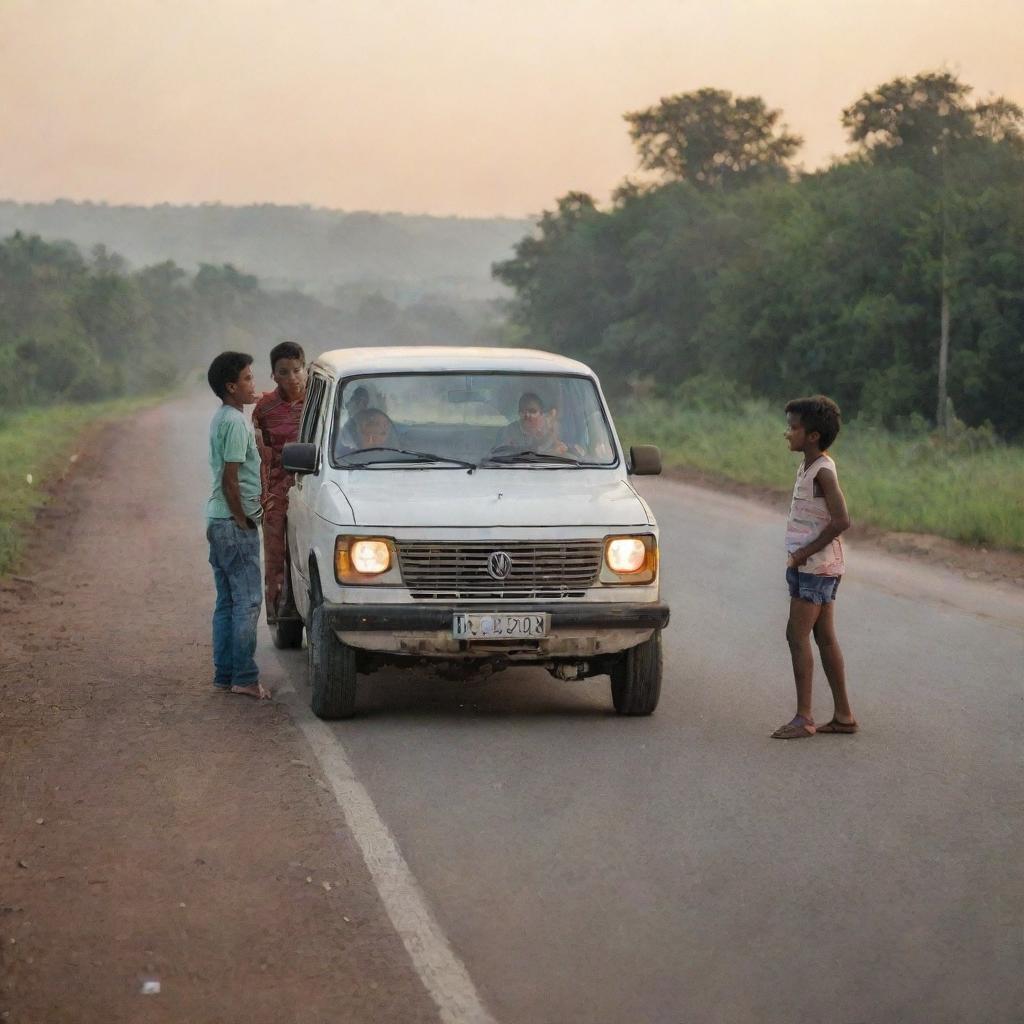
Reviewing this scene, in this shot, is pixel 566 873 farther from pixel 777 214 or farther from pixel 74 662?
pixel 777 214

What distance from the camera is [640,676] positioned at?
8.09m

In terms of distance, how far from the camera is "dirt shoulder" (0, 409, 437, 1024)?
4547mm

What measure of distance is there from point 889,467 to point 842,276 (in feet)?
49.7

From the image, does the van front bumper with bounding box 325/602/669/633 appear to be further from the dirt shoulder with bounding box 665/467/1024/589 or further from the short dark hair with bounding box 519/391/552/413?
the dirt shoulder with bounding box 665/467/1024/589

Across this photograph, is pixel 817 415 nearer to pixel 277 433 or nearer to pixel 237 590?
pixel 237 590

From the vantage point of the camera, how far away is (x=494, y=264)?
214 feet

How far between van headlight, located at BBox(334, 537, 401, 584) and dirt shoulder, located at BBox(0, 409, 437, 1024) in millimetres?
827

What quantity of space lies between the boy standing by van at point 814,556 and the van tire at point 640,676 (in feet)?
2.19

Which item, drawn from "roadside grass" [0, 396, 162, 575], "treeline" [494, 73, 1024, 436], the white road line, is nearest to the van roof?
the white road line

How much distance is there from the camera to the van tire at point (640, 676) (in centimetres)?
805

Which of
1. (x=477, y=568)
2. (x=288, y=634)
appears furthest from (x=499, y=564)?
(x=288, y=634)

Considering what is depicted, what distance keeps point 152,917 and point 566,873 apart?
4.60 ft

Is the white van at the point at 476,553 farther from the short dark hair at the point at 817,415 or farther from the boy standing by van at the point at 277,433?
the boy standing by van at the point at 277,433

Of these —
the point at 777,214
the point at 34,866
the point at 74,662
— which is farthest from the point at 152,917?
the point at 777,214
